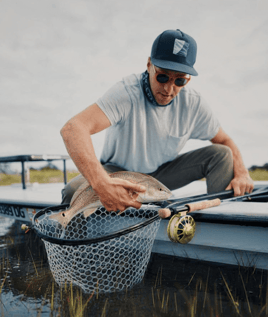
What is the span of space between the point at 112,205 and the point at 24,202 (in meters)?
1.81

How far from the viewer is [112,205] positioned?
159 centimetres

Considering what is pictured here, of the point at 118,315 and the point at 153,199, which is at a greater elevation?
the point at 153,199

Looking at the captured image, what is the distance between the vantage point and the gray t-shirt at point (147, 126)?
85.3 inches

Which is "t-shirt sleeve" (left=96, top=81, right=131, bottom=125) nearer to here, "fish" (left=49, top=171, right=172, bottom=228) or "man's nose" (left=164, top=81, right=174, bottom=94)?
A: "man's nose" (left=164, top=81, right=174, bottom=94)

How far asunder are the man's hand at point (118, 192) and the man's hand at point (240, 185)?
3.56 feet

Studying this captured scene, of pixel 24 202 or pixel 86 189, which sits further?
pixel 24 202

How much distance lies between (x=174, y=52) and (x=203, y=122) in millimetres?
801

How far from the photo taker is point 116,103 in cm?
201

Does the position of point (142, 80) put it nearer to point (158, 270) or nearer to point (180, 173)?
point (180, 173)

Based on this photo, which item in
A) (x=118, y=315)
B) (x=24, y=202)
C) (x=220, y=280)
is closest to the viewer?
(x=118, y=315)

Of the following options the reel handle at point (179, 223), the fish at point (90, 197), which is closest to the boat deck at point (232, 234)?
the reel handle at point (179, 223)

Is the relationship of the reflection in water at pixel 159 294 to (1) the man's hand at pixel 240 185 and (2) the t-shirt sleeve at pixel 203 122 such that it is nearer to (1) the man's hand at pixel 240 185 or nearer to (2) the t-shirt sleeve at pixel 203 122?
(1) the man's hand at pixel 240 185

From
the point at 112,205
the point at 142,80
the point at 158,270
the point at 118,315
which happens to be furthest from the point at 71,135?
the point at 158,270

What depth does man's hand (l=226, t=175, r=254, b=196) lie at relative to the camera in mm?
2309
